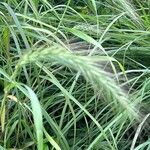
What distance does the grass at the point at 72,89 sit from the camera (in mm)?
1397

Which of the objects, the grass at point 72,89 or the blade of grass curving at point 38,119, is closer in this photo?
the blade of grass curving at point 38,119

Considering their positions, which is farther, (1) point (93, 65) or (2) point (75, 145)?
(2) point (75, 145)

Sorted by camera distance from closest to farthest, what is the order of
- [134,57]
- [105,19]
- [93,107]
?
[93,107] → [134,57] → [105,19]

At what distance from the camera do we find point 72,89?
1.56 meters

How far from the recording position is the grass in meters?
1.40

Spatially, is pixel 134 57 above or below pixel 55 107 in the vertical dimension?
above

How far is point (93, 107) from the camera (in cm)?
166

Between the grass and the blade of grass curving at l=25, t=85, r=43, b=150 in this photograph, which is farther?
the grass

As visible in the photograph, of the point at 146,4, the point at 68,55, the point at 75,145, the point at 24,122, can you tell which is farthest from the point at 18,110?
the point at 146,4

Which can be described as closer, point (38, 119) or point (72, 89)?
point (38, 119)

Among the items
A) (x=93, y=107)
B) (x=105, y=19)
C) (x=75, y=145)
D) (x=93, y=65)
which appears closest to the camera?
(x=93, y=65)

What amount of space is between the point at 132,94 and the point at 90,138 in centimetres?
20

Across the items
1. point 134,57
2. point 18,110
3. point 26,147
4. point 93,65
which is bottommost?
point 26,147

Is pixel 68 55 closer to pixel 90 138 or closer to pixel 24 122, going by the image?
pixel 24 122
